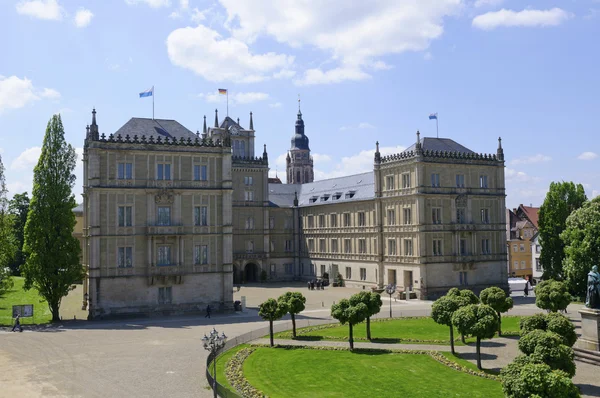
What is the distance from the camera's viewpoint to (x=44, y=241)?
57156 millimetres

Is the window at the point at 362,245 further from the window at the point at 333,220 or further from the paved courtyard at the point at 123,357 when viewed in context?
the paved courtyard at the point at 123,357

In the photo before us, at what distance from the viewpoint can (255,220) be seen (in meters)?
101

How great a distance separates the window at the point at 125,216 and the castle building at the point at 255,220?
0.10 meters

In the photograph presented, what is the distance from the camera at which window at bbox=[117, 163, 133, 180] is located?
60.1 m

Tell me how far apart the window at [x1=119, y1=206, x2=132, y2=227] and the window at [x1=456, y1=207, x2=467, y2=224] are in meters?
42.7

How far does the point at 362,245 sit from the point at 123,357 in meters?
51.8

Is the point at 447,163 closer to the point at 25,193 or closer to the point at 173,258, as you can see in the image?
the point at 173,258

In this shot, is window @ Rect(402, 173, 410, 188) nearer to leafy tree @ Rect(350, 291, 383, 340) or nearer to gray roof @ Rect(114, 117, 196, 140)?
gray roof @ Rect(114, 117, 196, 140)

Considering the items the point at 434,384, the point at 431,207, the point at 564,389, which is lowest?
the point at 434,384

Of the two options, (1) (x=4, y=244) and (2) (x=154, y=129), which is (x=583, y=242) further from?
(1) (x=4, y=244)

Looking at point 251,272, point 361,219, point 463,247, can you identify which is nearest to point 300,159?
point 251,272

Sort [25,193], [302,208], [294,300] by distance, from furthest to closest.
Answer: [25,193], [302,208], [294,300]

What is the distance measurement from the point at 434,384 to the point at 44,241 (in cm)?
4170

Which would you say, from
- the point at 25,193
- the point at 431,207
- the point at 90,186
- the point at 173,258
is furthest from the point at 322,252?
the point at 25,193
